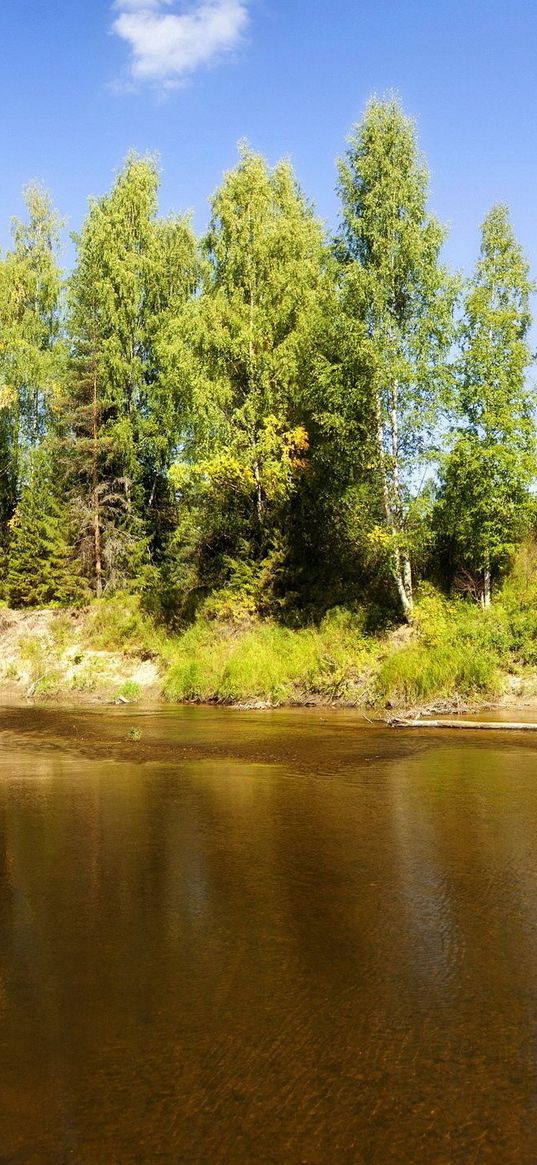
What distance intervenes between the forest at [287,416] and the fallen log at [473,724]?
6.44m

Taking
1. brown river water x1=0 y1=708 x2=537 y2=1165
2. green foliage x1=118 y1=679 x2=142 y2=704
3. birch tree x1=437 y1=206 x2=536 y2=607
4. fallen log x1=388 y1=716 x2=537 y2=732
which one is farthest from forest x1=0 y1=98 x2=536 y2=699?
brown river water x1=0 y1=708 x2=537 y2=1165

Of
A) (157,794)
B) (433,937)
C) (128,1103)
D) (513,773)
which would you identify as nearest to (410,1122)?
(128,1103)

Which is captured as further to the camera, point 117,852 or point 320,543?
point 320,543

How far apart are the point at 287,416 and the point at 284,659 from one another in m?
8.06

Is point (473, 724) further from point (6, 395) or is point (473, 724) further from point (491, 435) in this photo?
point (6, 395)

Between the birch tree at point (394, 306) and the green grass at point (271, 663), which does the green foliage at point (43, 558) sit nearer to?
the green grass at point (271, 663)

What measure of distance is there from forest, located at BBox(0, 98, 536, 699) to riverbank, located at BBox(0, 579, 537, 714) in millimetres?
720

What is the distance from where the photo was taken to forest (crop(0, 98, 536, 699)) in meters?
19.3

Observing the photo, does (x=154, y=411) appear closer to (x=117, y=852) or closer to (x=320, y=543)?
(x=320, y=543)

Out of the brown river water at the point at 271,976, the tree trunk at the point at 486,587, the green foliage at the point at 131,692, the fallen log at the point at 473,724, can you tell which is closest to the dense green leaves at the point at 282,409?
the tree trunk at the point at 486,587

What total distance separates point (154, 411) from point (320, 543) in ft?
34.1

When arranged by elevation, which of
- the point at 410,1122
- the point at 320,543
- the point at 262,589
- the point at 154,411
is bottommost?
the point at 410,1122

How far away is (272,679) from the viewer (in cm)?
1817

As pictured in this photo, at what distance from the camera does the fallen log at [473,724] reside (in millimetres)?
12133
